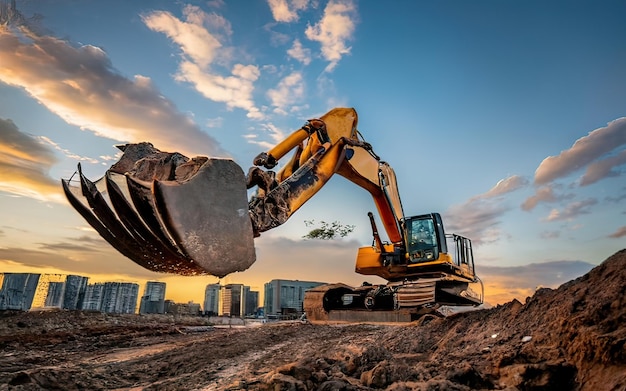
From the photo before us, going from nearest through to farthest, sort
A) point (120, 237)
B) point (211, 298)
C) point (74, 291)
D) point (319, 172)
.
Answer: point (120, 237) < point (319, 172) < point (74, 291) < point (211, 298)

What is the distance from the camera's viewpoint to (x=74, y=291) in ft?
71.5

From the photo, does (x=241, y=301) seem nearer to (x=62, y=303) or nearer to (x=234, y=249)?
(x=62, y=303)

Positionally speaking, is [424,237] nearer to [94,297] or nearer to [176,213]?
[176,213]

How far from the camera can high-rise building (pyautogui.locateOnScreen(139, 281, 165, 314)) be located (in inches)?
1095

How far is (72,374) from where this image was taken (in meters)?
4.23

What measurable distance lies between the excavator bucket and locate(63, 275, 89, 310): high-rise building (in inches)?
849

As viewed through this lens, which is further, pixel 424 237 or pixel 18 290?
pixel 18 290

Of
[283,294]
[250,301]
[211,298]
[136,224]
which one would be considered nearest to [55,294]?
[250,301]

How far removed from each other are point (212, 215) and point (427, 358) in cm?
271

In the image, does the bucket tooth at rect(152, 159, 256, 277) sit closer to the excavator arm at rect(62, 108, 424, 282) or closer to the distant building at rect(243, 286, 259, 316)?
the excavator arm at rect(62, 108, 424, 282)

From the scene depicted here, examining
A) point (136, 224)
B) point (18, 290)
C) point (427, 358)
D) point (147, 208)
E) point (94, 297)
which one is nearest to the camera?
point (147, 208)

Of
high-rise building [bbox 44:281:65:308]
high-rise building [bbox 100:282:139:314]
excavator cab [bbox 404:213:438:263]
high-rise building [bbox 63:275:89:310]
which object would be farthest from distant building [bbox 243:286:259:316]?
excavator cab [bbox 404:213:438:263]

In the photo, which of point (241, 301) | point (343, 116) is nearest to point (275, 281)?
point (241, 301)

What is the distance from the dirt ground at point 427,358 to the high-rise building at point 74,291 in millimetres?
17251
